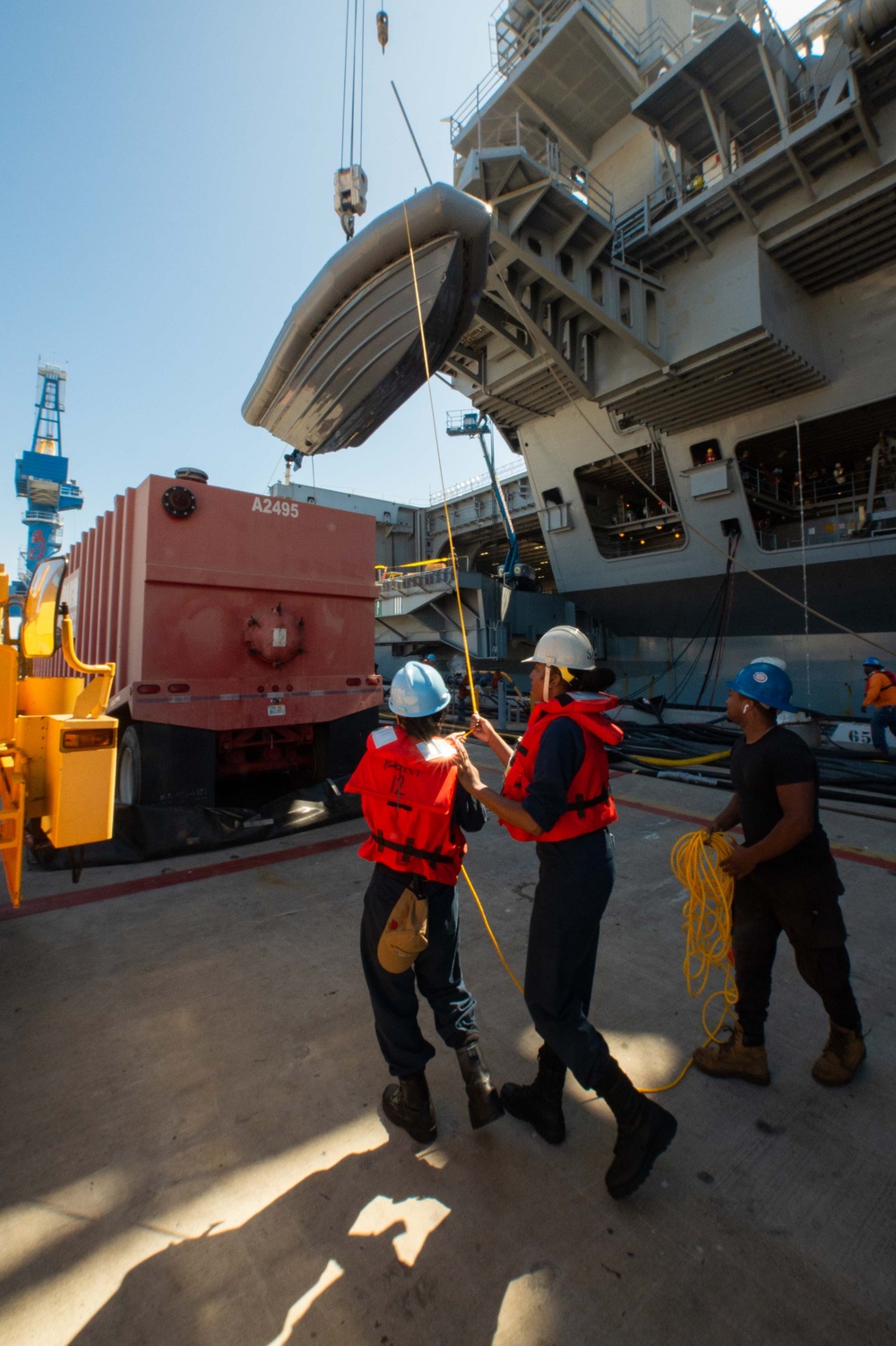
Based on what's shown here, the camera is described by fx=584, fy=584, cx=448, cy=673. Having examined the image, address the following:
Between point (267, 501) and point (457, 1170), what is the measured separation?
551 cm

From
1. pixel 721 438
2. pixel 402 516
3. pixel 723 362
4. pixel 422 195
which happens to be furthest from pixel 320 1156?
pixel 402 516

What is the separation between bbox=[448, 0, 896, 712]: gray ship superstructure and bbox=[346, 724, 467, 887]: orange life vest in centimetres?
1164

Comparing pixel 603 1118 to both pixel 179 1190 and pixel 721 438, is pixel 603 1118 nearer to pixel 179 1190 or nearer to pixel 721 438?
pixel 179 1190

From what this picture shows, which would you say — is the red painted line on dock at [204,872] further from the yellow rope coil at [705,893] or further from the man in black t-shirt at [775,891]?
the man in black t-shirt at [775,891]

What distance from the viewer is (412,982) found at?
6.87 feet

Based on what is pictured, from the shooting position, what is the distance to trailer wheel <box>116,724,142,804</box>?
207 inches

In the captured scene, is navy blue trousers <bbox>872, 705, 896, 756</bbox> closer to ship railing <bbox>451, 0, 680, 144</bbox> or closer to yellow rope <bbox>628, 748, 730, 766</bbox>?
yellow rope <bbox>628, 748, 730, 766</bbox>

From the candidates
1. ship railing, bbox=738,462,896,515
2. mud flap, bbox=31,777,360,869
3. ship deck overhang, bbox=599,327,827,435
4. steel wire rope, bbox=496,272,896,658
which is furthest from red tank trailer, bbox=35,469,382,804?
ship railing, bbox=738,462,896,515

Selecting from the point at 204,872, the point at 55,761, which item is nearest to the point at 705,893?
the point at 55,761

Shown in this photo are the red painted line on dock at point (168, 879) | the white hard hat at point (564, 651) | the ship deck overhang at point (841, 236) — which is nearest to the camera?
the white hard hat at point (564, 651)

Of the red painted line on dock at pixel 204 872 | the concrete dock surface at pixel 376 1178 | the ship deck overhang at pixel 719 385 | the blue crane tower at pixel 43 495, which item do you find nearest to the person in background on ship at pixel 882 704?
the red painted line on dock at pixel 204 872

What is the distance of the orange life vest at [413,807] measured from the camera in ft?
6.66

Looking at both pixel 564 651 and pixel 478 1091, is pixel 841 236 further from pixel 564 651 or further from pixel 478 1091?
pixel 478 1091

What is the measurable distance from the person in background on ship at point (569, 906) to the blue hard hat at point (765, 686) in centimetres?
64
